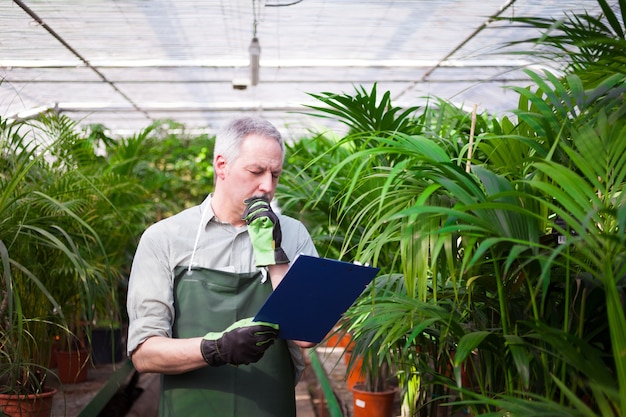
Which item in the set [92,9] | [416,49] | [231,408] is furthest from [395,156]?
[416,49]

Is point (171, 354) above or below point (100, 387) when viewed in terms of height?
above

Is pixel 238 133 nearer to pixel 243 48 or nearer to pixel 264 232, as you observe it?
pixel 264 232

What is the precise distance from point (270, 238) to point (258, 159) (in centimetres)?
22

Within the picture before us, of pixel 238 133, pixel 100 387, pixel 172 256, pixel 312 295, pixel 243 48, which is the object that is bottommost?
pixel 100 387

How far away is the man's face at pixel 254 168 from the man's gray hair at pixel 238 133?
1 cm

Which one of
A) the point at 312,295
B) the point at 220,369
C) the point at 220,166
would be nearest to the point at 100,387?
the point at 220,369

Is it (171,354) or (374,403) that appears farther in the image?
(374,403)

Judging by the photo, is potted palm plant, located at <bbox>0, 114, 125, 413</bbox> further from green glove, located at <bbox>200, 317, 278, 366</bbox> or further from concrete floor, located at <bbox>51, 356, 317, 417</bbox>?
green glove, located at <bbox>200, 317, 278, 366</bbox>

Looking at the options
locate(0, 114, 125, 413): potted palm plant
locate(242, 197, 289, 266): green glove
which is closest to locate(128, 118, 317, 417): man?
locate(242, 197, 289, 266): green glove

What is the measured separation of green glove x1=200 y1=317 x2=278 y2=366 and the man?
0.37ft

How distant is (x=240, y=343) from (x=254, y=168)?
506mm

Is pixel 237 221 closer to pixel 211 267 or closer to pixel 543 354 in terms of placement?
pixel 211 267

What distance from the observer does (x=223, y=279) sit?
2.15m

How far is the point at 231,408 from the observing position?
2.11 m
